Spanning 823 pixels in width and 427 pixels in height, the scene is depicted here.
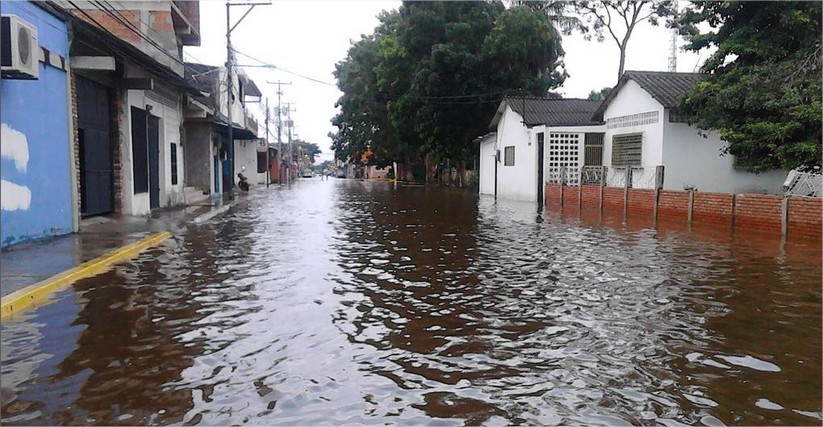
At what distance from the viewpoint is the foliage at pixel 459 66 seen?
35969 mm

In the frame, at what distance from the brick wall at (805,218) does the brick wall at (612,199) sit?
698 centimetres

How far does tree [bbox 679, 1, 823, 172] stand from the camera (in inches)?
600

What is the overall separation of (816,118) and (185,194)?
1981cm

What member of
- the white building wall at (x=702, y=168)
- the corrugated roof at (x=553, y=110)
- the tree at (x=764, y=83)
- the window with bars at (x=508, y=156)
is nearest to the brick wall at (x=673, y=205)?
the tree at (x=764, y=83)

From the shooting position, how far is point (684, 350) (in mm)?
5602

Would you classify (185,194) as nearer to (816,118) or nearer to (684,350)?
(816,118)

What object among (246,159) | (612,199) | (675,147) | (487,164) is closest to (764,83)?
(675,147)

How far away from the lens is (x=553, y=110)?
3062cm

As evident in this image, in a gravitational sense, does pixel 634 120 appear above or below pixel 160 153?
above

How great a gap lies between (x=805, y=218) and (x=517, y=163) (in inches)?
666

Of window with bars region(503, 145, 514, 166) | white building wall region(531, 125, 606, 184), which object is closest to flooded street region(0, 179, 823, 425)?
white building wall region(531, 125, 606, 184)

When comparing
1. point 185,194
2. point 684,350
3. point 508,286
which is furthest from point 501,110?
point 684,350

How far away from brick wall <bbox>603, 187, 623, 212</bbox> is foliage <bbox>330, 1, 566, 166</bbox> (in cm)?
1563

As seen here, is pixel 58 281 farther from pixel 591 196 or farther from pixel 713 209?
pixel 591 196
